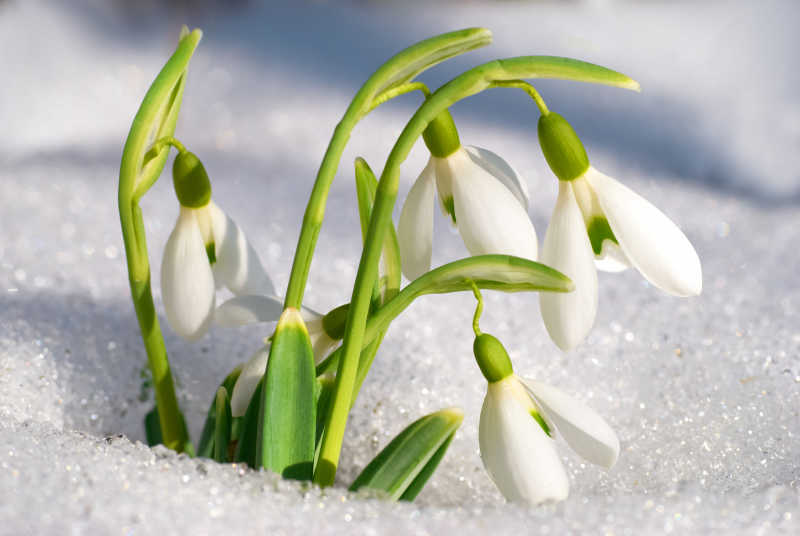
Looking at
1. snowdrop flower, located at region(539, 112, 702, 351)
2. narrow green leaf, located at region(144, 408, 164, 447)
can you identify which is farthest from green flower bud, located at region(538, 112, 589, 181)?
narrow green leaf, located at region(144, 408, 164, 447)


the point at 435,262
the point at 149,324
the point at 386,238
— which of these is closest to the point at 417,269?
the point at 386,238

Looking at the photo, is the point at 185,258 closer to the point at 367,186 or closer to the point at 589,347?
the point at 367,186

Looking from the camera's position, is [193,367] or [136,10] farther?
[136,10]

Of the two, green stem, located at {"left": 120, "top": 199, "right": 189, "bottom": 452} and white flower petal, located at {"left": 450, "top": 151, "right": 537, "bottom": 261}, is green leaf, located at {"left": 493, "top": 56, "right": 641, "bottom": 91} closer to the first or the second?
white flower petal, located at {"left": 450, "top": 151, "right": 537, "bottom": 261}

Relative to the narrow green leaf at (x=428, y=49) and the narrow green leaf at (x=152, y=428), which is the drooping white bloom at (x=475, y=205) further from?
the narrow green leaf at (x=152, y=428)

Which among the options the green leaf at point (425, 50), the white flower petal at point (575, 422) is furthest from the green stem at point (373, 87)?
the white flower petal at point (575, 422)

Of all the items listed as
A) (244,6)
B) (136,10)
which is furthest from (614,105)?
(136,10)
